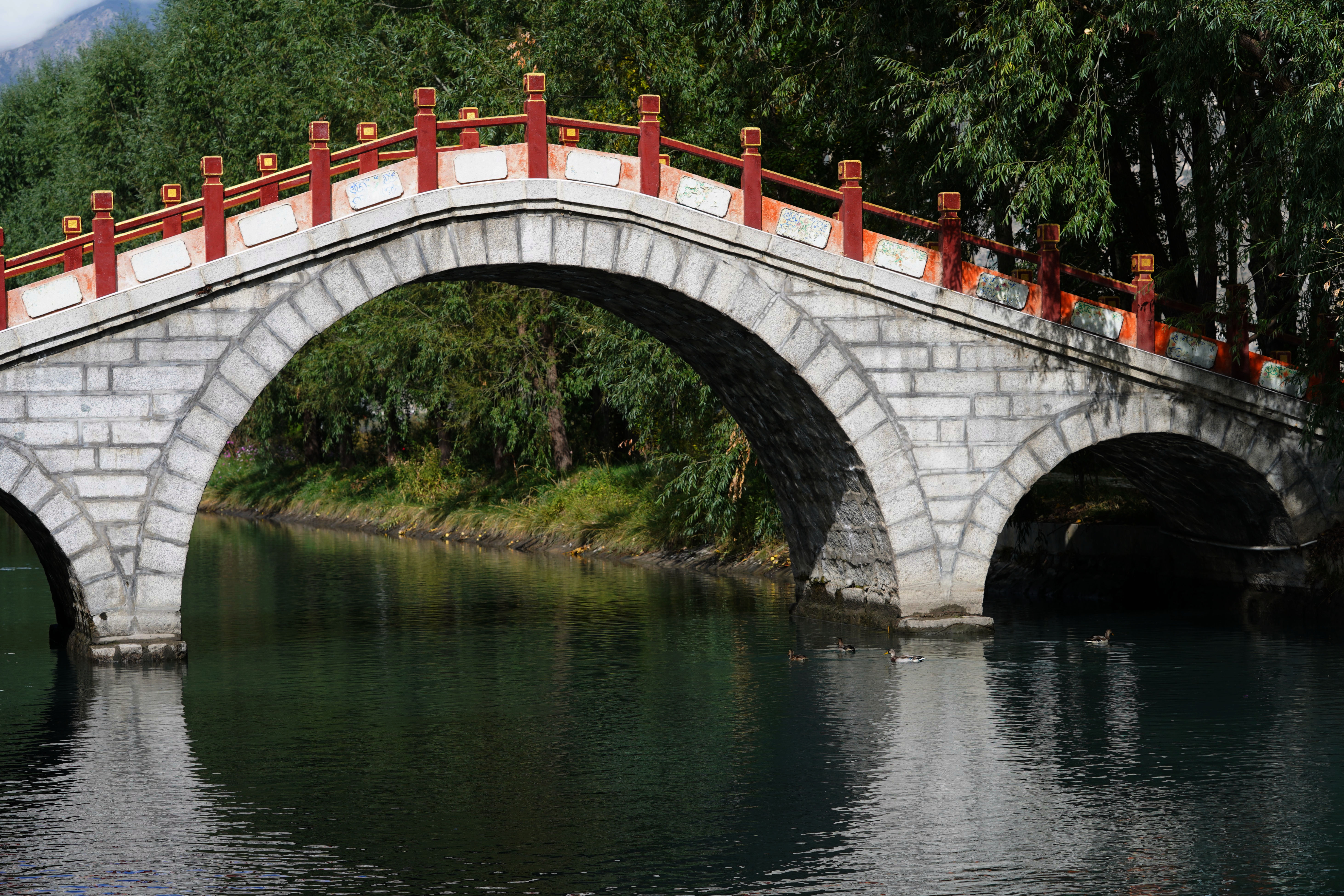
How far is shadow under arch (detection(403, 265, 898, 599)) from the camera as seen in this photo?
17.0 metres

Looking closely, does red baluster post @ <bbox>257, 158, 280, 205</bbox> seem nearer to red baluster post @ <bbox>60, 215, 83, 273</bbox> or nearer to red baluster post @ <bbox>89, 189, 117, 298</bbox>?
red baluster post @ <bbox>89, 189, 117, 298</bbox>

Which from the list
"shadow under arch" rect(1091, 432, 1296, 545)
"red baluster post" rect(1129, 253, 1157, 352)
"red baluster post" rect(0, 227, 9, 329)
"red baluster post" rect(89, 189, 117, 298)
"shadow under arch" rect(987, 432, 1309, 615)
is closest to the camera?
"red baluster post" rect(0, 227, 9, 329)

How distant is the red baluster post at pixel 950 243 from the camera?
1716 cm

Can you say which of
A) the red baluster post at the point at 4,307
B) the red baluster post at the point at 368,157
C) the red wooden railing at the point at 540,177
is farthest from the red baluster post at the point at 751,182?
the red baluster post at the point at 4,307

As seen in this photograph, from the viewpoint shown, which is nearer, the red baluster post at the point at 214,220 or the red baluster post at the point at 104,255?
the red baluster post at the point at 104,255

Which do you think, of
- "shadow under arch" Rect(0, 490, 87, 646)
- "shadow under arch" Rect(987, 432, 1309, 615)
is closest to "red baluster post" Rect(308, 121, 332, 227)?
"shadow under arch" Rect(0, 490, 87, 646)

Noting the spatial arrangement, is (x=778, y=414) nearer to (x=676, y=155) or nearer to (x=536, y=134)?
(x=536, y=134)

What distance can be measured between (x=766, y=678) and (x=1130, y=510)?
907 centimetres

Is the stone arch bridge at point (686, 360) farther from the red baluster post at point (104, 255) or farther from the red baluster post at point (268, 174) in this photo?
the red baluster post at point (268, 174)

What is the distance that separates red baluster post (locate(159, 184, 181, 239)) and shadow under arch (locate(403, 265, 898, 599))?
270 cm

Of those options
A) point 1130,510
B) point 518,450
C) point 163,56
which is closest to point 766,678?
point 1130,510

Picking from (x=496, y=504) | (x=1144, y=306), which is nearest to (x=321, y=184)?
(x=1144, y=306)

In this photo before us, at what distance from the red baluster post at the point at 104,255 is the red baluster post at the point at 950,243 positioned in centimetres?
841

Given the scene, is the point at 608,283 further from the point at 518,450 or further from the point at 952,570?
the point at 518,450
